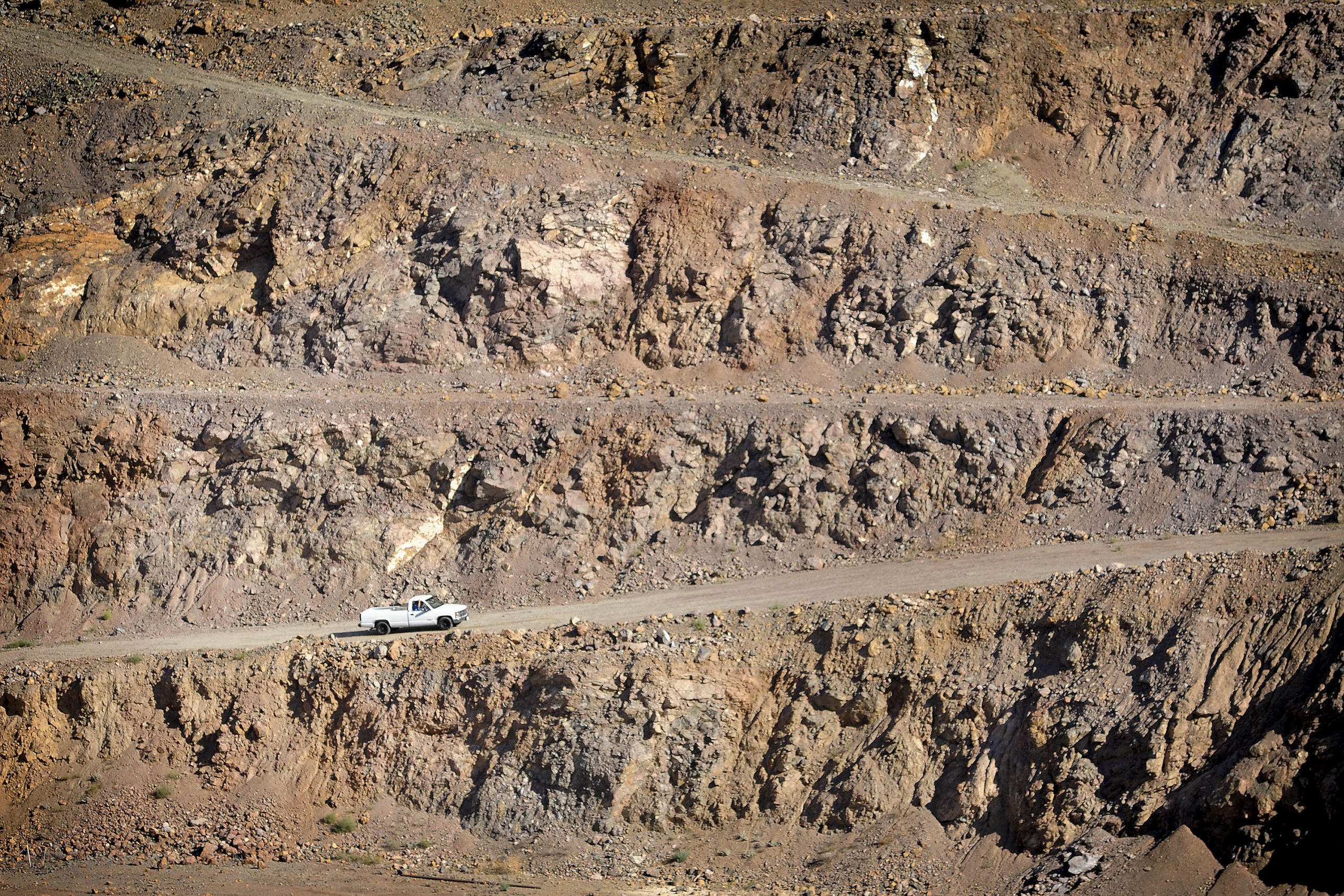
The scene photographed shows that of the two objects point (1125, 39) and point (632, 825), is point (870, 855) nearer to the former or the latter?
point (632, 825)

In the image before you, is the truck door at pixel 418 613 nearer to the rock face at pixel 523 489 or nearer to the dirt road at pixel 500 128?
the rock face at pixel 523 489

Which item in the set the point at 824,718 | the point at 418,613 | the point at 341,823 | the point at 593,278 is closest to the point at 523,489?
the point at 418,613

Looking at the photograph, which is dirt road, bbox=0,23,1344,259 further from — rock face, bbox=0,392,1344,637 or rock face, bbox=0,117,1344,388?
rock face, bbox=0,392,1344,637

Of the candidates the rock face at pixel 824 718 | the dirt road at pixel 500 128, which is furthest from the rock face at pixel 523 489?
the dirt road at pixel 500 128

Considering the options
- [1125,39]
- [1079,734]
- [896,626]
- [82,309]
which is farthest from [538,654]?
[1125,39]

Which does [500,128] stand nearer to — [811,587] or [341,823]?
[811,587]

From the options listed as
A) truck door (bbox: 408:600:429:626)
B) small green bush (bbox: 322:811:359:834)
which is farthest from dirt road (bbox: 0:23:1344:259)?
small green bush (bbox: 322:811:359:834)
